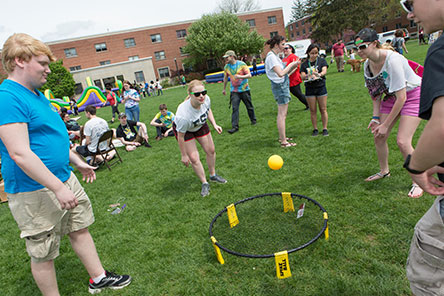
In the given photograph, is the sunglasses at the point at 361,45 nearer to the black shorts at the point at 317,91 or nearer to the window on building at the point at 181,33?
the black shorts at the point at 317,91

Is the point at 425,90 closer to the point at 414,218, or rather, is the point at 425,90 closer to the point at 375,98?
the point at 414,218

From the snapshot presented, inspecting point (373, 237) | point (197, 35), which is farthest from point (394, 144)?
point (197, 35)

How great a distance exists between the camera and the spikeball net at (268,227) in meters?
3.11

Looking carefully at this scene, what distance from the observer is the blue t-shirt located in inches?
78.1

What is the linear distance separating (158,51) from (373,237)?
49799 millimetres

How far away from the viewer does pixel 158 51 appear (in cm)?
4769

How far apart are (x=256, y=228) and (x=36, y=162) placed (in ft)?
8.39

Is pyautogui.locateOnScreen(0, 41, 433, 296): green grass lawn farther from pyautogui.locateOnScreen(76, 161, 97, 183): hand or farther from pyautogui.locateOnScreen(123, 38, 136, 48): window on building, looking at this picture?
pyautogui.locateOnScreen(123, 38, 136, 48): window on building

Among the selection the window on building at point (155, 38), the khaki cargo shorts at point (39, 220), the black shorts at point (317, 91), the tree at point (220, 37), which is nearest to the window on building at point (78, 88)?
the window on building at point (155, 38)

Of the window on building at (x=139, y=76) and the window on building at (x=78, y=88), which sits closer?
the window on building at (x=78, y=88)

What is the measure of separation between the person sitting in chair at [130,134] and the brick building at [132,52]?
117 feet

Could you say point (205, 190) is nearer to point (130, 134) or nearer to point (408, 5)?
point (408, 5)

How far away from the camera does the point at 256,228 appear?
11.6 feet

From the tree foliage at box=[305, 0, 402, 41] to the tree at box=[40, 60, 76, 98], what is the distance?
4534 centimetres
